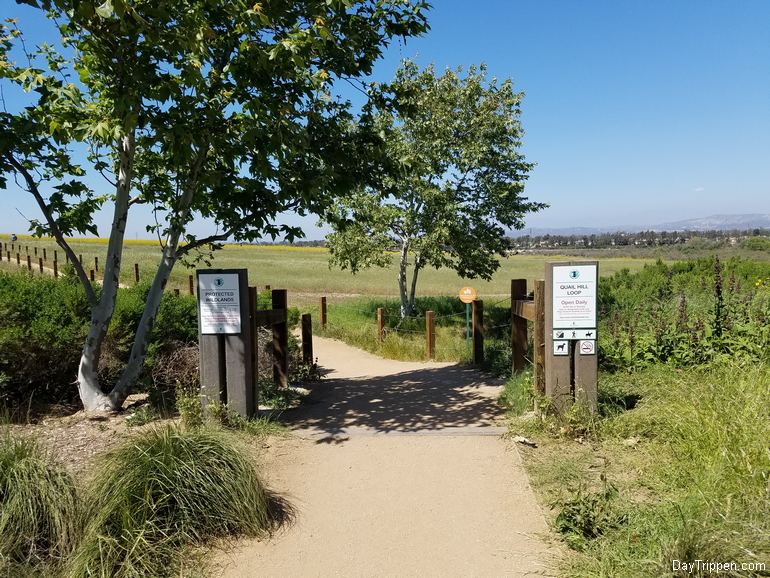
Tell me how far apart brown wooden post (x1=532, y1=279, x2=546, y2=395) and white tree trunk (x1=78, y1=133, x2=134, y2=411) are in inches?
184

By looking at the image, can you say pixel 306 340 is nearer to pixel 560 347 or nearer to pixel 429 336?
pixel 429 336

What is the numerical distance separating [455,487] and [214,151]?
470 centimetres

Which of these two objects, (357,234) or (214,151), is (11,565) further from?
(357,234)

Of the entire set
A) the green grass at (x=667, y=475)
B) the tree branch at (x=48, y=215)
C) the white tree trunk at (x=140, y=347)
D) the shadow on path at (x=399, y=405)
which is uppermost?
the tree branch at (x=48, y=215)


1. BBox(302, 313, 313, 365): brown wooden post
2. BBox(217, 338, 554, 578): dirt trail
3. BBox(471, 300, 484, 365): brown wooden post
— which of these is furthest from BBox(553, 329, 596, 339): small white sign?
BBox(302, 313, 313, 365): brown wooden post

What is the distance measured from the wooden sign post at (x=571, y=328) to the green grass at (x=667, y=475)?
13.9 inches

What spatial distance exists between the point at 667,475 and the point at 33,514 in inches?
164

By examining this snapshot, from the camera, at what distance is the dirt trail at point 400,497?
331cm

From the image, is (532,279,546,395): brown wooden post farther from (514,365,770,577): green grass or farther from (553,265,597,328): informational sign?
(514,365,770,577): green grass

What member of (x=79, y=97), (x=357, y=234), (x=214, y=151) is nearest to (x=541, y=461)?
(x=214, y=151)

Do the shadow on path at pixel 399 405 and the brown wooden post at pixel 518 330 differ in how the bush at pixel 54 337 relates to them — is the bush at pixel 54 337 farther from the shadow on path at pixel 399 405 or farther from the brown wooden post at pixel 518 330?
the brown wooden post at pixel 518 330

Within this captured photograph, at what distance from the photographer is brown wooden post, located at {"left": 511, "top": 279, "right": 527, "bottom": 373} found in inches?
272

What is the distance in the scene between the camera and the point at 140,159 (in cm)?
699

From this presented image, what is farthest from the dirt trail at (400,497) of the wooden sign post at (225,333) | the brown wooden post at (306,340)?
the brown wooden post at (306,340)
